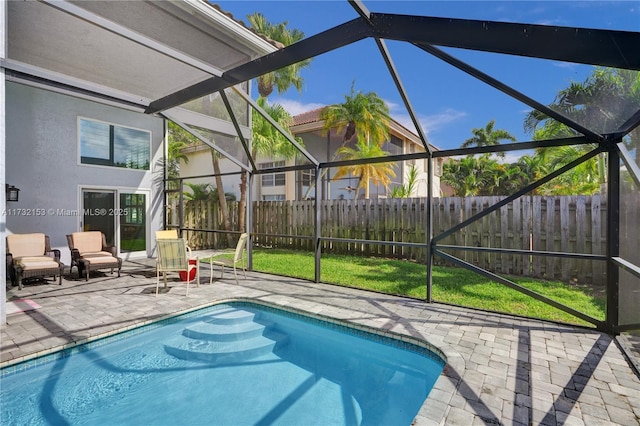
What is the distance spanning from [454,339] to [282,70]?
16469 mm

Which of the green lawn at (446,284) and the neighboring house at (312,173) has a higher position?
the neighboring house at (312,173)

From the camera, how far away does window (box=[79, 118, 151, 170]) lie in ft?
29.0

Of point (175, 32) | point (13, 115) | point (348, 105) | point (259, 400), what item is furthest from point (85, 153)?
point (348, 105)

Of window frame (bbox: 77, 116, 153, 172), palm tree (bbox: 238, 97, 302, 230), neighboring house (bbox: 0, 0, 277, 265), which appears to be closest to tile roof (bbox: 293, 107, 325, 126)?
palm tree (bbox: 238, 97, 302, 230)

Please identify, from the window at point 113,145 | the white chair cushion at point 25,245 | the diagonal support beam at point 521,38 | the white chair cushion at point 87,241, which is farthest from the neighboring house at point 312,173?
the diagonal support beam at point 521,38

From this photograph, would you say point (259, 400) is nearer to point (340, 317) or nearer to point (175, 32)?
point (340, 317)

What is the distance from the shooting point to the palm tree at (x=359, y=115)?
14812 mm

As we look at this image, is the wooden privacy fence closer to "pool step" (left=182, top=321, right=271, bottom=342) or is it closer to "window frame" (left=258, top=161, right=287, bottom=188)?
"pool step" (left=182, top=321, right=271, bottom=342)

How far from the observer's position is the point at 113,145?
9.41 metres

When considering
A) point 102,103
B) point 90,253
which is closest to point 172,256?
point 90,253

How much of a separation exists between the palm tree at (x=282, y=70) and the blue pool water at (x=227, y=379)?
49.5ft

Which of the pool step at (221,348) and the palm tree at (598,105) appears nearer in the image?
the palm tree at (598,105)

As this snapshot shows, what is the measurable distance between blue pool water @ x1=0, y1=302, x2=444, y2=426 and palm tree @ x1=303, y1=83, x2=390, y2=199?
1126cm

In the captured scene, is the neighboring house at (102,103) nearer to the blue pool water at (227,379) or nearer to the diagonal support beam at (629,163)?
the blue pool water at (227,379)
